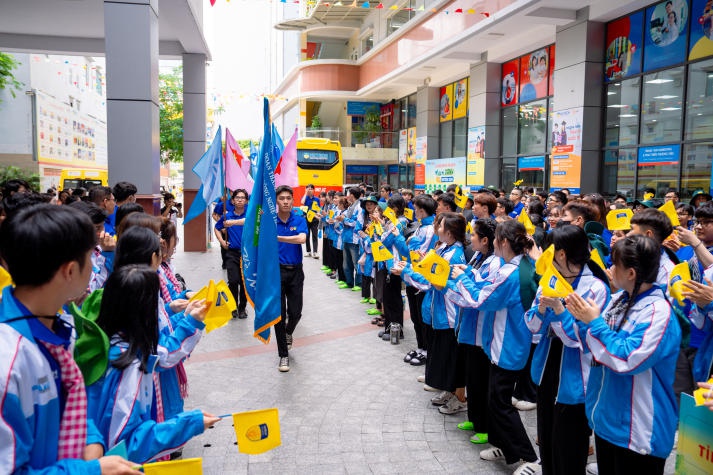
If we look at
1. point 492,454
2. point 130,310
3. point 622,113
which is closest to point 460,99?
point 622,113

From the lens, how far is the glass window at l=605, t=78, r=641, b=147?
478 inches

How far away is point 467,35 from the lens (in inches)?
574

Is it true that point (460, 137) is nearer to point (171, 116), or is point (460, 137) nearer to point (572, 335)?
point (171, 116)

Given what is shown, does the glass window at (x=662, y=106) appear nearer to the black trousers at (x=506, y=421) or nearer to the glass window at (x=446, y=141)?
the black trousers at (x=506, y=421)

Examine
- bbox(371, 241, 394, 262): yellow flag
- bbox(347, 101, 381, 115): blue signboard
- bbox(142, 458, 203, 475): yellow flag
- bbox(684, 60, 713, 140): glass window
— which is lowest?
bbox(142, 458, 203, 475): yellow flag

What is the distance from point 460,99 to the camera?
20297 millimetres

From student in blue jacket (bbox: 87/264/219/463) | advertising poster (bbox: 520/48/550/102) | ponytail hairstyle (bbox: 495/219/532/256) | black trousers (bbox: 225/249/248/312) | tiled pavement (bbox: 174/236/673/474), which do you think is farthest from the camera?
advertising poster (bbox: 520/48/550/102)

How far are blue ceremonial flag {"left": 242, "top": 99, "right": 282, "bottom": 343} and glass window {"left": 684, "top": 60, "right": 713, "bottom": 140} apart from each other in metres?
9.15

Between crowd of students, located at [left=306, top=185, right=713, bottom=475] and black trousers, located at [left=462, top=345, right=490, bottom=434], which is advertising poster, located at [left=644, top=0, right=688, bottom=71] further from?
black trousers, located at [left=462, top=345, right=490, bottom=434]

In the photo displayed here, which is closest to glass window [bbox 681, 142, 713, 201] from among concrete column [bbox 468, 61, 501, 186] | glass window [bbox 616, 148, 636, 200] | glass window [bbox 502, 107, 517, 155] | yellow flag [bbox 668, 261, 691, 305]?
glass window [bbox 616, 148, 636, 200]

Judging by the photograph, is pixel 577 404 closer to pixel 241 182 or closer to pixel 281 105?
pixel 241 182

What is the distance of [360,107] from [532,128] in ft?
45.2

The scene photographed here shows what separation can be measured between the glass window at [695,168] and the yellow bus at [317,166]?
36.8 feet

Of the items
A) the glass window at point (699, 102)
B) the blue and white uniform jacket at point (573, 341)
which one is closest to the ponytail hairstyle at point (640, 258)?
the blue and white uniform jacket at point (573, 341)
